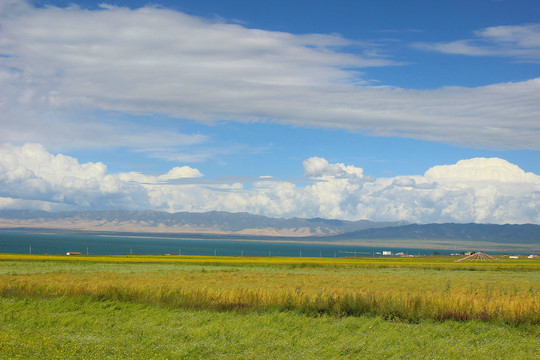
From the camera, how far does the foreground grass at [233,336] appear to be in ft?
52.4

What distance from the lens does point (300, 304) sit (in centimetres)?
2367

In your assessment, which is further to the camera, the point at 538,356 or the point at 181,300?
the point at 181,300

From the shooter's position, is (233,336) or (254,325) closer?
(233,336)

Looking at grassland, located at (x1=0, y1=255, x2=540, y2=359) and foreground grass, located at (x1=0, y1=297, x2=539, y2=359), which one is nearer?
foreground grass, located at (x1=0, y1=297, x2=539, y2=359)

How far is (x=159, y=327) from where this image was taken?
19344 mm

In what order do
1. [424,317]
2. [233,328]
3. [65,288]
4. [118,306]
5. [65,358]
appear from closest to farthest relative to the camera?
[65,358] → [233,328] → [424,317] → [118,306] → [65,288]

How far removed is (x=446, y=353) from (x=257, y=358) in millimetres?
5940

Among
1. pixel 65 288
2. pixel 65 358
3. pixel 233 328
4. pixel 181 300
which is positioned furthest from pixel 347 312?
pixel 65 288

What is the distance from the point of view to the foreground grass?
15984 mm

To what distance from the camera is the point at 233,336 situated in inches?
709

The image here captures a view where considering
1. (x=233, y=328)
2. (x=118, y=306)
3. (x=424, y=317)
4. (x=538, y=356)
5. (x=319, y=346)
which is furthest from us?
(x=118, y=306)

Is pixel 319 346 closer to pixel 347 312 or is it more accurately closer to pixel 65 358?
pixel 347 312

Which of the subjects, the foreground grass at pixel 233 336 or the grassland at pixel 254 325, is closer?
the foreground grass at pixel 233 336

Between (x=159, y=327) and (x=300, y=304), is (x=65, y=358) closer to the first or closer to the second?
(x=159, y=327)
